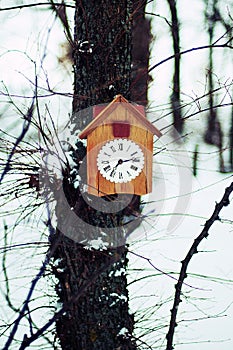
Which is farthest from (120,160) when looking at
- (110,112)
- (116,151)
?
(110,112)

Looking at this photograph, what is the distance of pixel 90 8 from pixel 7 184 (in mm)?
725

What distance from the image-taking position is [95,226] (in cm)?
A: 215

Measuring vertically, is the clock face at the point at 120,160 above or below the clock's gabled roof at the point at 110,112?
below

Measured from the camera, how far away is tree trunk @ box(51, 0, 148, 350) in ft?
6.91

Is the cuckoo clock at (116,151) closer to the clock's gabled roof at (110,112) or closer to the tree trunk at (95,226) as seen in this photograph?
the clock's gabled roof at (110,112)

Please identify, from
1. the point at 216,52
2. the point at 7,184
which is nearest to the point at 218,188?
the point at 216,52

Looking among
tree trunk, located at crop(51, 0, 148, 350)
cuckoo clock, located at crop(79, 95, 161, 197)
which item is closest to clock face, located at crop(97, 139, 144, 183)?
cuckoo clock, located at crop(79, 95, 161, 197)

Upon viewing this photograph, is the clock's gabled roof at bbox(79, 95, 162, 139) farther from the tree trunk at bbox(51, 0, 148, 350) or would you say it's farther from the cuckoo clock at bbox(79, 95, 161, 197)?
the tree trunk at bbox(51, 0, 148, 350)

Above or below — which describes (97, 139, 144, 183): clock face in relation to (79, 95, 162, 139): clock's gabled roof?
below

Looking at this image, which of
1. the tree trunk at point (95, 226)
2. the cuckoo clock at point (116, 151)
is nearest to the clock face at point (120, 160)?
the cuckoo clock at point (116, 151)

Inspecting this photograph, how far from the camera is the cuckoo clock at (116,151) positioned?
206 centimetres

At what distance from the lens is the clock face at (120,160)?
81.2 inches

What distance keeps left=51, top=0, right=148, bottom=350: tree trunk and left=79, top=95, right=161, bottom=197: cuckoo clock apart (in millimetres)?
108

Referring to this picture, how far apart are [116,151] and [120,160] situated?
34 mm
